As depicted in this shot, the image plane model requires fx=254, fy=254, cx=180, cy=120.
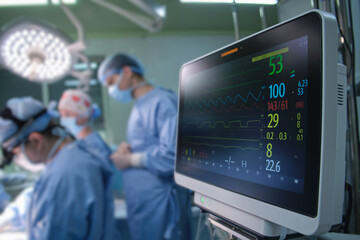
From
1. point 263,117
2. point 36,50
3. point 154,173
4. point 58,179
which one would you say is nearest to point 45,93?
point 36,50

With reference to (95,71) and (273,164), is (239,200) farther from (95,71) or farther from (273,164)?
(95,71)

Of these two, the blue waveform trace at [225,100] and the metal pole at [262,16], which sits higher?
the metal pole at [262,16]

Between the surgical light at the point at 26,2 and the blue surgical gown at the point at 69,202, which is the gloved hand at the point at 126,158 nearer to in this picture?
the blue surgical gown at the point at 69,202

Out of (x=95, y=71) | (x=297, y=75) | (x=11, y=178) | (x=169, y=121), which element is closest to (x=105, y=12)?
(x=95, y=71)

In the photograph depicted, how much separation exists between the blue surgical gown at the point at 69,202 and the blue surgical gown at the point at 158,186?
0.32 meters

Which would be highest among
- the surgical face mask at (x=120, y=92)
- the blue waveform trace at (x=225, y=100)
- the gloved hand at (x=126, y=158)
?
the surgical face mask at (x=120, y=92)

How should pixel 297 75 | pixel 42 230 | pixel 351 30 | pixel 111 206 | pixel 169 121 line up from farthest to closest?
pixel 169 121 < pixel 111 206 < pixel 42 230 < pixel 351 30 < pixel 297 75

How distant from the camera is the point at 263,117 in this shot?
0.46m

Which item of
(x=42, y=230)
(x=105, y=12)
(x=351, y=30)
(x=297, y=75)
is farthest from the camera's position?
(x=105, y=12)

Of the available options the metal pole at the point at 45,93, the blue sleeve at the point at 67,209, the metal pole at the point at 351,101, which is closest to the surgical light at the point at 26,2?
the metal pole at the point at 45,93

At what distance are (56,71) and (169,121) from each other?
2.11ft

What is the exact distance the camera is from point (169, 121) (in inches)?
54.6

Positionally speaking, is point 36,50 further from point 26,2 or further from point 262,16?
point 26,2

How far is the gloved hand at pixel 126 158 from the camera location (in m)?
1.51
